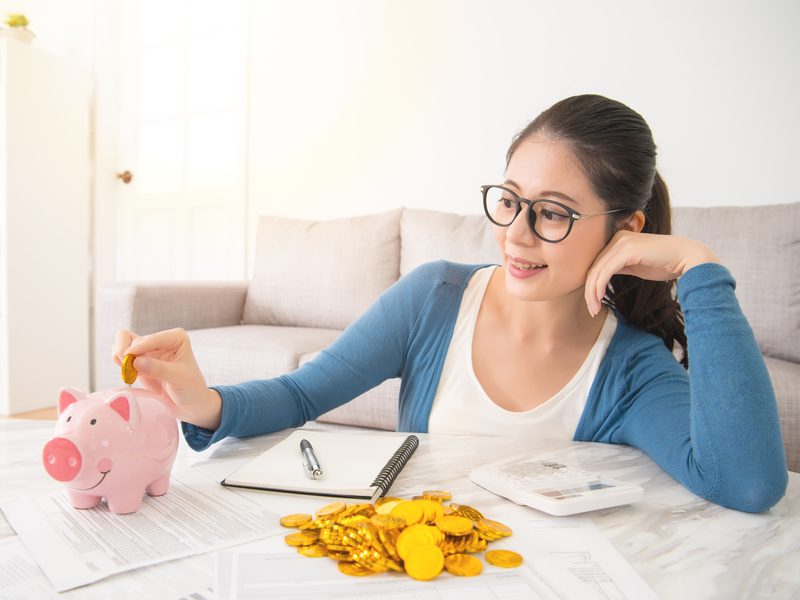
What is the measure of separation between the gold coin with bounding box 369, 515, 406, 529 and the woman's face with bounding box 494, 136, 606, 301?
0.54 metres

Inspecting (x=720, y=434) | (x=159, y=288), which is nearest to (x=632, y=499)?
(x=720, y=434)

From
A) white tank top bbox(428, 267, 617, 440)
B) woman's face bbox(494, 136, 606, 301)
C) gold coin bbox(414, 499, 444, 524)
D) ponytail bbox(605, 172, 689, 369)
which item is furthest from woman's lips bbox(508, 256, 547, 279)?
gold coin bbox(414, 499, 444, 524)

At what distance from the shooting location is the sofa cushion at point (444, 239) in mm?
2162

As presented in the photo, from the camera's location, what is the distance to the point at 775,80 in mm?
2166

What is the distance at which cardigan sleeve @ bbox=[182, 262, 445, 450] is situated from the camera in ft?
2.54

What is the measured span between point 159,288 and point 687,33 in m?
2.46

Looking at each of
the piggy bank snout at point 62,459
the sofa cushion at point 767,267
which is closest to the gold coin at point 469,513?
the piggy bank snout at point 62,459

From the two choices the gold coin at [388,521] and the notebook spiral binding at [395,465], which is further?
the notebook spiral binding at [395,465]

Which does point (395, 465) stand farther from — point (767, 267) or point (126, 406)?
point (767, 267)

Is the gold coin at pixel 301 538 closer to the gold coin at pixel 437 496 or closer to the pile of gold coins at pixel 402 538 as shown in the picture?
the pile of gold coins at pixel 402 538

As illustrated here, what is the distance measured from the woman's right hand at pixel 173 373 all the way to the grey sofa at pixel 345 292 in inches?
41.8

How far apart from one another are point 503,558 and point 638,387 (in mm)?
609

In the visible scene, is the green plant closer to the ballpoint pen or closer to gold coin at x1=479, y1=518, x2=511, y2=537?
the ballpoint pen

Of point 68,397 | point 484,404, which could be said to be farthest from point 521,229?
point 68,397
